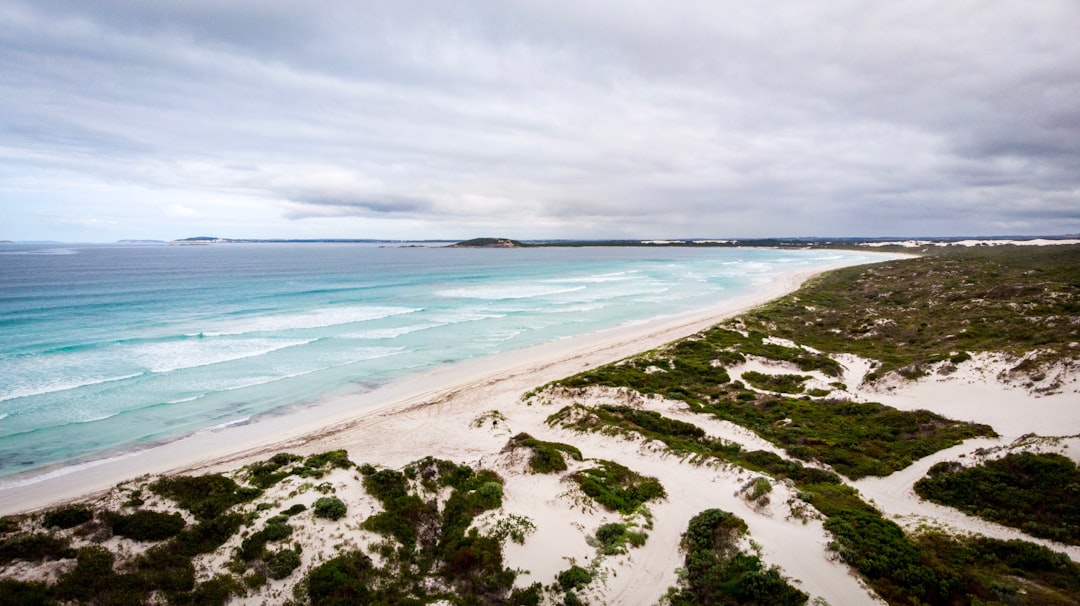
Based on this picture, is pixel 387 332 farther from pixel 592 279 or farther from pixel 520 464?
pixel 592 279

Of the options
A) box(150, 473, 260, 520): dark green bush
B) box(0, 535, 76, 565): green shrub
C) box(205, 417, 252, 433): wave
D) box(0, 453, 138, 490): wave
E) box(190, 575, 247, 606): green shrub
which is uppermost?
box(0, 535, 76, 565): green shrub

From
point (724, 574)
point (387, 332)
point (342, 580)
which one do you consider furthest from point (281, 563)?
point (387, 332)

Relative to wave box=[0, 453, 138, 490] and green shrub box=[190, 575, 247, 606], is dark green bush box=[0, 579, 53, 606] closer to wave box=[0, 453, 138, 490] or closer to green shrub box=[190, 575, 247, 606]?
green shrub box=[190, 575, 247, 606]

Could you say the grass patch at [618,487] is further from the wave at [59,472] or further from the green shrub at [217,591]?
the wave at [59,472]

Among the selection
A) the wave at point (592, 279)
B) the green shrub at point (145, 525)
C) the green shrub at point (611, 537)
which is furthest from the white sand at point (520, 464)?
the wave at point (592, 279)

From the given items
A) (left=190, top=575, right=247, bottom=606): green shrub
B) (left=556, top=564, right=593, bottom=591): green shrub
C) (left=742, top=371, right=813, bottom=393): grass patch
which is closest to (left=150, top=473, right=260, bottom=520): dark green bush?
(left=190, top=575, right=247, bottom=606): green shrub

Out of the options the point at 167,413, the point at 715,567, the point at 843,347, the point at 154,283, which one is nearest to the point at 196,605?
the point at 715,567

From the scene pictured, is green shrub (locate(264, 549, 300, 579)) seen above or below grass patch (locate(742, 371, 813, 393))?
above
